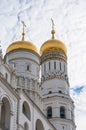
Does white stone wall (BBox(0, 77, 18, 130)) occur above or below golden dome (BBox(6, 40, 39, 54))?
below

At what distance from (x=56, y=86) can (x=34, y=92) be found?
592 centimetres

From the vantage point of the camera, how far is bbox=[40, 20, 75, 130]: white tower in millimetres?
38916

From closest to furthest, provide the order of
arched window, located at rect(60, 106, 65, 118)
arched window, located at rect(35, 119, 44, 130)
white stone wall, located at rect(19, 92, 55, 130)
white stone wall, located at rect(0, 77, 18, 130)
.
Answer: white stone wall, located at rect(0, 77, 18, 130) → white stone wall, located at rect(19, 92, 55, 130) → arched window, located at rect(35, 119, 44, 130) → arched window, located at rect(60, 106, 65, 118)

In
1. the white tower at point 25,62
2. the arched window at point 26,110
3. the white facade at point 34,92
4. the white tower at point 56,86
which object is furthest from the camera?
the white tower at point 56,86

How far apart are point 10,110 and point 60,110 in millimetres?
13795

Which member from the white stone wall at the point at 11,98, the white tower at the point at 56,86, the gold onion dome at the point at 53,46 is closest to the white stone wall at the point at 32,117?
the white stone wall at the point at 11,98

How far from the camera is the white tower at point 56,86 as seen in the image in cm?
3892

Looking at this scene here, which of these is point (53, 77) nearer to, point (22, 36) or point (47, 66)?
point (47, 66)

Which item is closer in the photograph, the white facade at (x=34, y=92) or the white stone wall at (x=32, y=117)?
the white facade at (x=34, y=92)

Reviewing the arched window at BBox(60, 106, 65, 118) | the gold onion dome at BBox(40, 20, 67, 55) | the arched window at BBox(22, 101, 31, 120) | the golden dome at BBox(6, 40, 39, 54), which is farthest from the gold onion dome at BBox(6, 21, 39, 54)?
the arched window at BBox(22, 101, 31, 120)

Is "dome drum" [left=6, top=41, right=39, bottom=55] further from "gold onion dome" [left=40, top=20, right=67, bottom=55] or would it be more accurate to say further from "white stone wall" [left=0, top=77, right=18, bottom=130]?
"white stone wall" [left=0, top=77, right=18, bottom=130]

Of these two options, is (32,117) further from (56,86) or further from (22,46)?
(56,86)

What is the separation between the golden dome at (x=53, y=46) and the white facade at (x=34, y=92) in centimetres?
39

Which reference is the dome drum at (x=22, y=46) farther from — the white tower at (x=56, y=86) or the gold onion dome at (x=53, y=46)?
the gold onion dome at (x=53, y=46)
